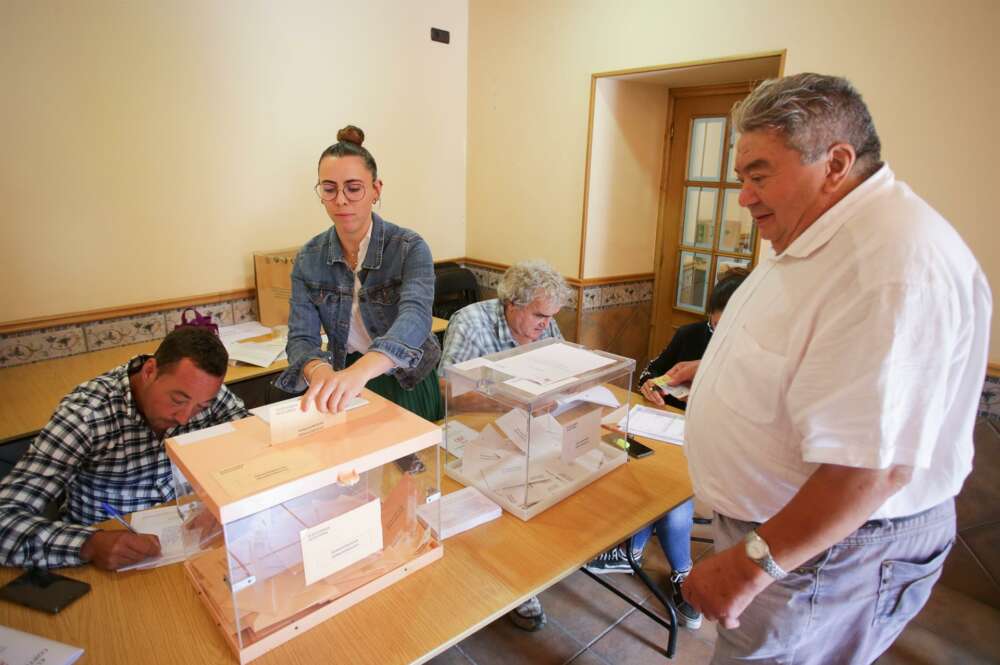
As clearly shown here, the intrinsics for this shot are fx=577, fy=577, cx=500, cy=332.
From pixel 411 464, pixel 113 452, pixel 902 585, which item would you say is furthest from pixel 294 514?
pixel 902 585

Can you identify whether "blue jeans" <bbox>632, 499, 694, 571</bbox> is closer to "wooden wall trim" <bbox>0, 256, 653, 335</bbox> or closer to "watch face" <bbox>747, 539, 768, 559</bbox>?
"watch face" <bbox>747, 539, 768, 559</bbox>

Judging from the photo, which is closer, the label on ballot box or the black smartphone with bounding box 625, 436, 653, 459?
the label on ballot box

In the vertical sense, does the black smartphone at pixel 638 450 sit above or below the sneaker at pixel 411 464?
below

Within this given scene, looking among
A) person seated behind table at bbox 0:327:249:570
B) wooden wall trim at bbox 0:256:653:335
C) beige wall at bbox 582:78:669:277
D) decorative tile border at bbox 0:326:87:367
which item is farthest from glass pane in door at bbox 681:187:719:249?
decorative tile border at bbox 0:326:87:367

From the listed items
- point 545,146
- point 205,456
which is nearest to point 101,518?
point 205,456

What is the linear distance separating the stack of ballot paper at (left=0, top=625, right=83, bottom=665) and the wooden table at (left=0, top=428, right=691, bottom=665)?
0.03 m

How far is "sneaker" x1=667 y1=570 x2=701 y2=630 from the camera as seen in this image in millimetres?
2098

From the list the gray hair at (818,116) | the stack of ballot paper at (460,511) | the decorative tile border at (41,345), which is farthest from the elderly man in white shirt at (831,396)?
the decorative tile border at (41,345)

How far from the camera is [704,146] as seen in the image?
128 inches

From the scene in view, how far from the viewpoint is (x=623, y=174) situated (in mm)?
3287

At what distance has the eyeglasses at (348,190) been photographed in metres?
1.64

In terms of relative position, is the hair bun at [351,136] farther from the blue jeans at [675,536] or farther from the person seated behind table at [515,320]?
the blue jeans at [675,536]

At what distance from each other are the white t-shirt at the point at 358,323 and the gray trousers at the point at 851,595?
124 cm

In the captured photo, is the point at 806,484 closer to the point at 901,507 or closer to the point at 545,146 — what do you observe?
the point at 901,507
